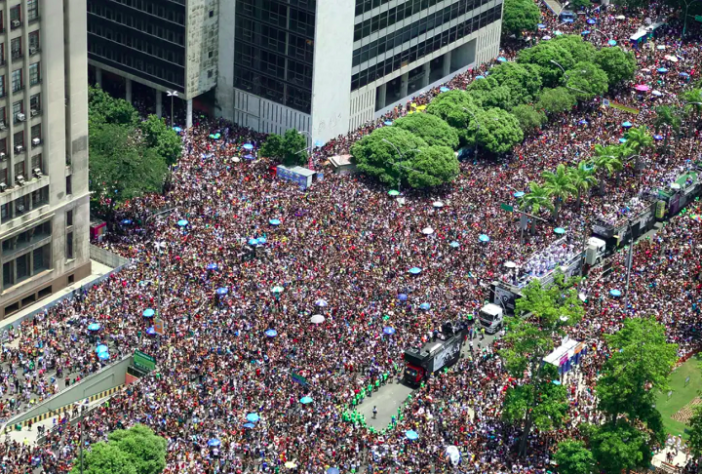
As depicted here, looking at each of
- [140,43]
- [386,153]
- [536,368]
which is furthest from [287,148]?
[536,368]

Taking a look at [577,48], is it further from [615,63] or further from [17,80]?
[17,80]

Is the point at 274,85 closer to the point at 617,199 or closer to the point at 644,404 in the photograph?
the point at 617,199

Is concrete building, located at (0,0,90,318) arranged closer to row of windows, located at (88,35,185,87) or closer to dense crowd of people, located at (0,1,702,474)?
dense crowd of people, located at (0,1,702,474)

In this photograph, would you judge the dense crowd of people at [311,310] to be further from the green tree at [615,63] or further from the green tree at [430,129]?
the green tree at [615,63]

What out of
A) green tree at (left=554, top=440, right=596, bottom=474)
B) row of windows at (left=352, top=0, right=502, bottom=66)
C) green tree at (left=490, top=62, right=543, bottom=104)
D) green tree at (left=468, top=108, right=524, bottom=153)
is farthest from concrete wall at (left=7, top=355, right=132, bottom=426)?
green tree at (left=490, top=62, right=543, bottom=104)

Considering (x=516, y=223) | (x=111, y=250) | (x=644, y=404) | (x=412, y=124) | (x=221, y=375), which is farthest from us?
(x=412, y=124)

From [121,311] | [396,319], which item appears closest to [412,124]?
[396,319]
